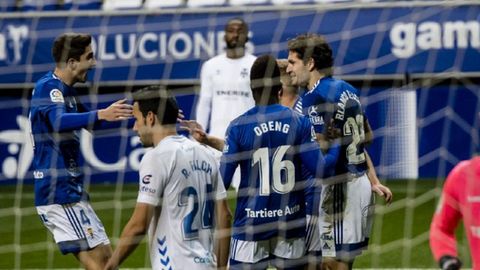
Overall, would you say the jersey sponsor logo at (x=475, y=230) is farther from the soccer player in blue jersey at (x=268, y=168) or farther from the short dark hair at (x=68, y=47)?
the short dark hair at (x=68, y=47)

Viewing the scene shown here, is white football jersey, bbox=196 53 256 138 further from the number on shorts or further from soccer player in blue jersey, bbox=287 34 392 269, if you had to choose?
the number on shorts

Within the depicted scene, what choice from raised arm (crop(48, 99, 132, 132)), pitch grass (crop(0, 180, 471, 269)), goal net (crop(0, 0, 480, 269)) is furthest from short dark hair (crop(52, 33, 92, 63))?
goal net (crop(0, 0, 480, 269))

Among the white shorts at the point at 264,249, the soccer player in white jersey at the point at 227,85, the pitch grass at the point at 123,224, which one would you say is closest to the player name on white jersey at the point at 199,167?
the white shorts at the point at 264,249

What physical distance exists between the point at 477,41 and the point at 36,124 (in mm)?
6899

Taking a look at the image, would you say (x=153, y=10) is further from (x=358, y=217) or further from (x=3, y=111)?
(x=358, y=217)

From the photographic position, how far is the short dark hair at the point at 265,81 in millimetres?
6789

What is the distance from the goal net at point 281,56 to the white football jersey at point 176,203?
654 centimetres

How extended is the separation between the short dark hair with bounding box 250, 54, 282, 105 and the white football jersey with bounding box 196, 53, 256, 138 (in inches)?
162

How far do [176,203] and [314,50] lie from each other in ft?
5.60

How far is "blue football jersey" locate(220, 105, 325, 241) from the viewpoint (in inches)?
270

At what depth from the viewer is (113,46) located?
44.5 ft

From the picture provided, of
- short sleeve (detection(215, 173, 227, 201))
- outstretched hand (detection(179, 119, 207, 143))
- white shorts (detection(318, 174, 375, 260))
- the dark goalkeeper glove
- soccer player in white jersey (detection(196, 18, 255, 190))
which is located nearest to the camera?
the dark goalkeeper glove

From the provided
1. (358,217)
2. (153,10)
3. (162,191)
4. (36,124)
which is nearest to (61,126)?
(36,124)

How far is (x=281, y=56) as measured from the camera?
12766 mm
